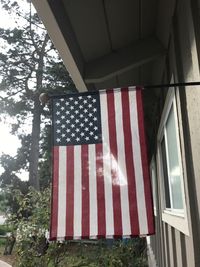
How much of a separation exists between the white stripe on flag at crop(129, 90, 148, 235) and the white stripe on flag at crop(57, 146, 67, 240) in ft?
1.42

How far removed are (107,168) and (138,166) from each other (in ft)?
0.60

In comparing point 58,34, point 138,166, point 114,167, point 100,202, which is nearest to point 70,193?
point 100,202

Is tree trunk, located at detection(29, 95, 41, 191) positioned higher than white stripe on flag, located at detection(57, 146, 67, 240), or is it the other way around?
tree trunk, located at detection(29, 95, 41, 191)

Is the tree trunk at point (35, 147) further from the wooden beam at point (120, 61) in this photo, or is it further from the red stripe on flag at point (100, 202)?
the red stripe on flag at point (100, 202)

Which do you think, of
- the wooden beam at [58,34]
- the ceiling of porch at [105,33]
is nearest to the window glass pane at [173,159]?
the ceiling of porch at [105,33]

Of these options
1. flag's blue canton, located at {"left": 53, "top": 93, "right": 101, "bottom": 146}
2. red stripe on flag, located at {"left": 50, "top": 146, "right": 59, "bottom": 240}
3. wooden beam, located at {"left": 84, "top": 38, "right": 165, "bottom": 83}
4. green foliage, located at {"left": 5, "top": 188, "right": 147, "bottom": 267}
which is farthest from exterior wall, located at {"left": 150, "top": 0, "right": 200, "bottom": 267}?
green foliage, located at {"left": 5, "top": 188, "right": 147, "bottom": 267}

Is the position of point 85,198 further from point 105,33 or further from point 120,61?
point 120,61

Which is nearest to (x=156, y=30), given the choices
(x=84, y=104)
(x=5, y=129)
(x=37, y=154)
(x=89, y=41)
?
(x=89, y=41)

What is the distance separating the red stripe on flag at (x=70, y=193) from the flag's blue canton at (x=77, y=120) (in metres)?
0.09

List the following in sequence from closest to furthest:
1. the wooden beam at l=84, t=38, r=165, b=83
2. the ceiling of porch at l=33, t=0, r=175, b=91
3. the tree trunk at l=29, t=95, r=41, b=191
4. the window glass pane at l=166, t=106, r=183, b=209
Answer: the ceiling of porch at l=33, t=0, r=175, b=91 → the window glass pane at l=166, t=106, r=183, b=209 → the wooden beam at l=84, t=38, r=165, b=83 → the tree trunk at l=29, t=95, r=41, b=191

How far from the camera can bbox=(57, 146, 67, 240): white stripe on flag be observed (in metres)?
2.12

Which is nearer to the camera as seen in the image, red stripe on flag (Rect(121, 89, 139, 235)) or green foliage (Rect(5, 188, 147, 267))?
red stripe on flag (Rect(121, 89, 139, 235))

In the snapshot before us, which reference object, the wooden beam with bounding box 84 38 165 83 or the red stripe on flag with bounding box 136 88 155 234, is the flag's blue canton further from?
the wooden beam with bounding box 84 38 165 83

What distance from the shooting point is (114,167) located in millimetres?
2145
